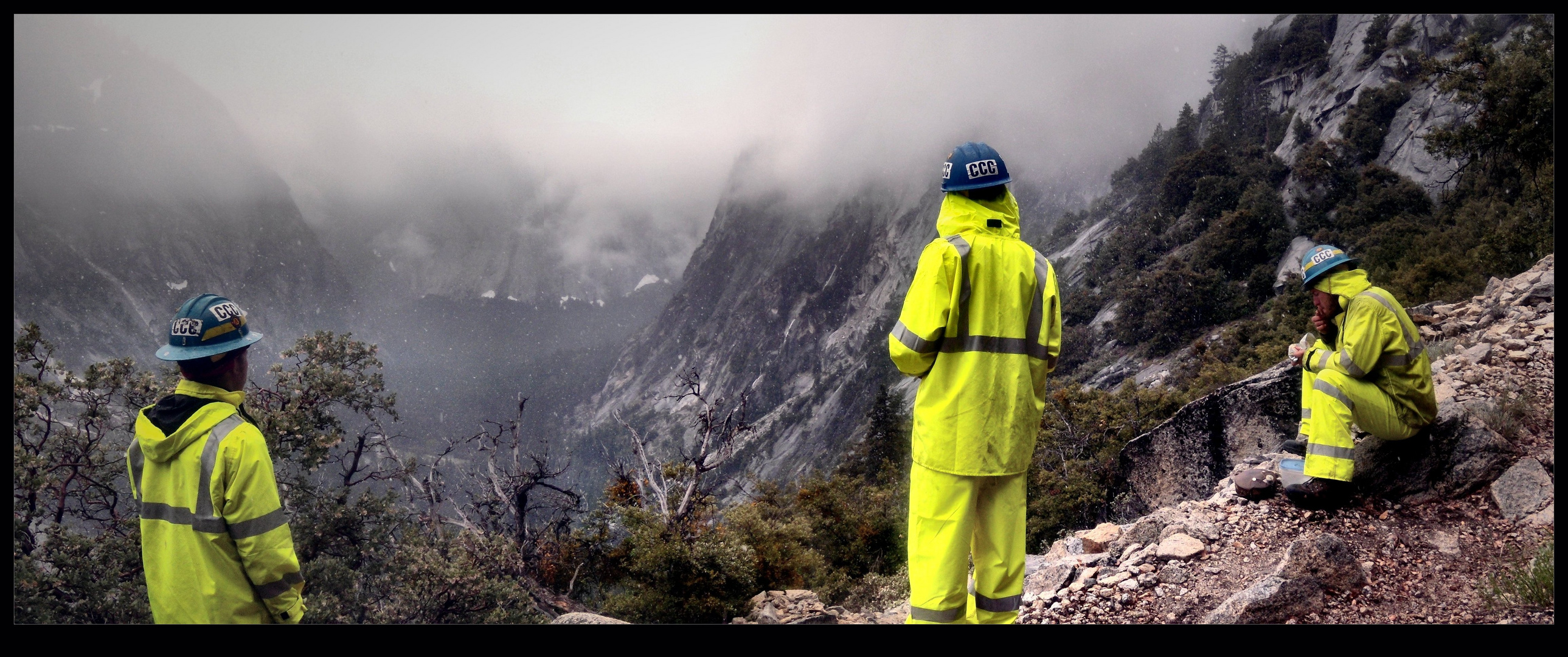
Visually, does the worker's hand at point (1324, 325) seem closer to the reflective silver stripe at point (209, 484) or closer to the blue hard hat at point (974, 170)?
the blue hard hat at point (974, 170)

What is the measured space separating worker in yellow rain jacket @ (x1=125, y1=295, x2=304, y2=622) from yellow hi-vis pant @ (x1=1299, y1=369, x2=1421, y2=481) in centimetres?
509

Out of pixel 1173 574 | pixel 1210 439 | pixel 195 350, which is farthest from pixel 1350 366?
pixel 195 350

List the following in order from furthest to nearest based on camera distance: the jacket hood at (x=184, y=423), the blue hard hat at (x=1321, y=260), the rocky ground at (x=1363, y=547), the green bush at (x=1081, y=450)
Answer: the green bush at (x=1081, y=450) < the blue hard hat at (x=1321, y=260) < the rocky ground at (x=1363, y=547) < the jacket hood at (x=184, y=423)

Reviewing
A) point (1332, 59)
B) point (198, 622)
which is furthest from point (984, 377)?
point (1332, 59)

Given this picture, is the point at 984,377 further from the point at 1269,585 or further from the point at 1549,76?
the point at 1549,76

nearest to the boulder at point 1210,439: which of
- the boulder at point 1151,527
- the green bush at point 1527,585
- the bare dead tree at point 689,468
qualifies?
the boulder at point 1151,527

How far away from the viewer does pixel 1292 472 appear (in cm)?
437

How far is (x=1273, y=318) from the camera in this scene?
2012cm

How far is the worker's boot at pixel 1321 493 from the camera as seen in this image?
413cm

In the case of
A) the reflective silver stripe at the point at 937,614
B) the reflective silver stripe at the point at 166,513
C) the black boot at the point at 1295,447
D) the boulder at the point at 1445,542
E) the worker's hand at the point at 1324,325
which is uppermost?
the worker's hand at the point at 1324,325

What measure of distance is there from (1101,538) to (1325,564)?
1412 millimetres

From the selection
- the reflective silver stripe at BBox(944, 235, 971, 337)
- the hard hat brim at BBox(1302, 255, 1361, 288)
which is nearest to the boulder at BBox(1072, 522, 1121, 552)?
the hard hat brim at BBox(1302, 255, 1361, 288)

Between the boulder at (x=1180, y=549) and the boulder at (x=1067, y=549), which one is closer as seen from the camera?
the boulder at (x=1180, y=549)

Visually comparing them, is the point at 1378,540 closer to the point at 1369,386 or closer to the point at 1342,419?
the point at 1342,419
